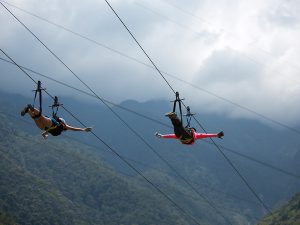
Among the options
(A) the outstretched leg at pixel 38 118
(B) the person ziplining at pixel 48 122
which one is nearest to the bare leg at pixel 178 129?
(B) the person ziplining at pixel 48 122

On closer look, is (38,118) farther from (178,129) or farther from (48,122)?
(178,129)

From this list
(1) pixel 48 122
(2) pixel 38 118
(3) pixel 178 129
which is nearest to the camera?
(2) pixel 38 118

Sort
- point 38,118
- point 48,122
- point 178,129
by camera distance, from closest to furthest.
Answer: point 38,118
point 48,122
point 178,129

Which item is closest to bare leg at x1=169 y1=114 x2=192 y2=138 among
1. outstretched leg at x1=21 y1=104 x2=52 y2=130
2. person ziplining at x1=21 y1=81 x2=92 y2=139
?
person ziplining at x1=21 y1=81 x2=92 y2=139

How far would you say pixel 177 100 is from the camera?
30391mm

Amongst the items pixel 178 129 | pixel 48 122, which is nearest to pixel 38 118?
pixel 48 122

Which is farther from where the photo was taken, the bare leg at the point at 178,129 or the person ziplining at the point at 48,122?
the bare leg at the point at 178,129

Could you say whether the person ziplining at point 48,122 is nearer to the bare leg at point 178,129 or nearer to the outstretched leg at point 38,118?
the outstretched leg at point 38,118

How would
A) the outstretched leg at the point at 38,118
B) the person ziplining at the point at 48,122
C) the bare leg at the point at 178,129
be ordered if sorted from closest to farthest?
the outstretched leg at the point at 38,118 → the person ziplining at the point at 48,122 → the bare leg at the point at 178,129

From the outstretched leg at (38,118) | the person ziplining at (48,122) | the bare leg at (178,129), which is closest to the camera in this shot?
the outstretched leg at (38,118)

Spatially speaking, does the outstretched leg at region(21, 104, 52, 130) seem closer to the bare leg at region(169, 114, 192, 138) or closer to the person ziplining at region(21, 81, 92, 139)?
the person ziplining at region(21, 81, 92, 139)

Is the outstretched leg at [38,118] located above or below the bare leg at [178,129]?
below

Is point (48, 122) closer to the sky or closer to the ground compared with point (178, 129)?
closer to the ground

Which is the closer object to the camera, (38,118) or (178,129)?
(38,118)
